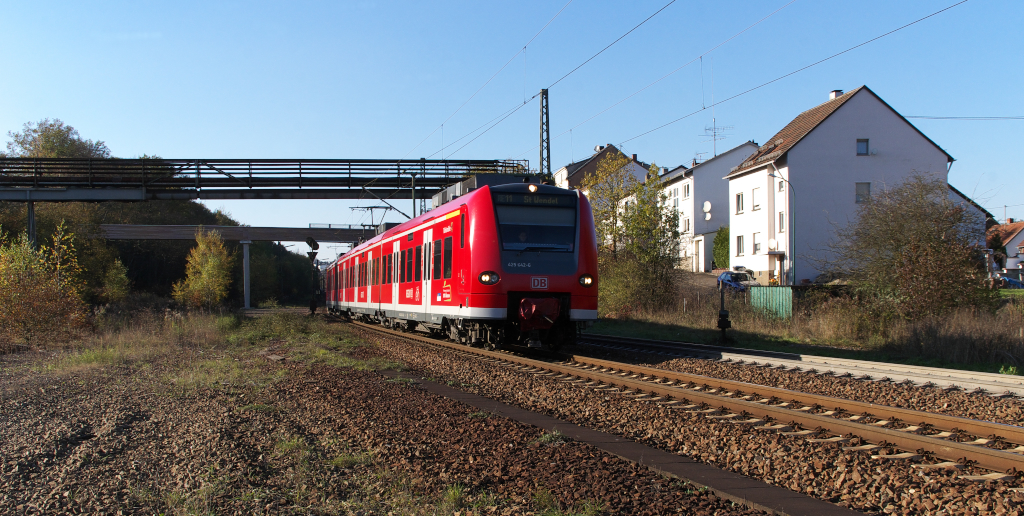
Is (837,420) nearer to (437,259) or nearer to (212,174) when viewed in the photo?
(437,259)

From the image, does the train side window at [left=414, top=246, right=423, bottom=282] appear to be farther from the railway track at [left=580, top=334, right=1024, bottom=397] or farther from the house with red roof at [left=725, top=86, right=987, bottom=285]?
the house with red roof at [left=725, top=86, right=987, bottom=285]

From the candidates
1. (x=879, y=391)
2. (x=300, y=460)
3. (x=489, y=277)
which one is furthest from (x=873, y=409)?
(x=489, y=277)

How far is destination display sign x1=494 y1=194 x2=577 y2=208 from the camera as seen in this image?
12094mm

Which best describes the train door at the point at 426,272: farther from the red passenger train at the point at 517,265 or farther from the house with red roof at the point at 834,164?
the house with red roof at the point at 834,164

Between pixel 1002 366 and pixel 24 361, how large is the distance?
18.6m

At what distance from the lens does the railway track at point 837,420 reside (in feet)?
17.1

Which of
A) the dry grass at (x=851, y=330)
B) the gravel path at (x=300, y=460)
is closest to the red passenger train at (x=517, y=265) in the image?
the gravel path at (x=300, y=460)

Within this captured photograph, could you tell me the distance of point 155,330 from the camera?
64.2 feet

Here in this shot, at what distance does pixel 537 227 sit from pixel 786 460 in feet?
24.6

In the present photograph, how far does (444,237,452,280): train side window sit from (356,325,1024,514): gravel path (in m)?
4.38

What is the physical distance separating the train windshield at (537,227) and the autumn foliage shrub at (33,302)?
559 inches

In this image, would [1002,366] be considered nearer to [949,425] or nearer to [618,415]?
[949,425]

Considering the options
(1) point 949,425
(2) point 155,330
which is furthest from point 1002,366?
(2) point 155,330

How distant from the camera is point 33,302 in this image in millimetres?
18891
